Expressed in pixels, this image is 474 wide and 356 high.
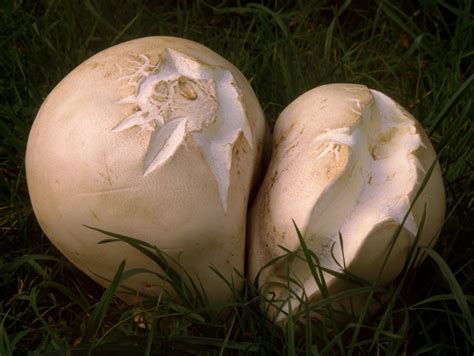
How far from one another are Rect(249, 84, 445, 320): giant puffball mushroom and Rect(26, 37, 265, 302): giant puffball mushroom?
79 millimetres

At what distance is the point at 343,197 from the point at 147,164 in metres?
0.43

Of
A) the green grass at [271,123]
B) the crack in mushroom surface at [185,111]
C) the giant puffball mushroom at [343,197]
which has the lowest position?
the green grass at [271,123]

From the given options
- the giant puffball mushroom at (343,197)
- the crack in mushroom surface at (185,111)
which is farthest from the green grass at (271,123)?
the crack in mushroom surface at (185,111)

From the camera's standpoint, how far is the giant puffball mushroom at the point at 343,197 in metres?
1.65

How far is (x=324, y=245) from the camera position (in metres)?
1.66

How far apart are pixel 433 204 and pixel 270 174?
1.25 feet

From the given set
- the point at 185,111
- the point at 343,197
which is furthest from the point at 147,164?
the point at 343,197

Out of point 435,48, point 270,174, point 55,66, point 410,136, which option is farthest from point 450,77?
point 55,66

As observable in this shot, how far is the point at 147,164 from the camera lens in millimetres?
1595

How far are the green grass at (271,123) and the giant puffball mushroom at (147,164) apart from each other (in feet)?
0.22

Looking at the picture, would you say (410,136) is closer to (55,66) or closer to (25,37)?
(55,66)

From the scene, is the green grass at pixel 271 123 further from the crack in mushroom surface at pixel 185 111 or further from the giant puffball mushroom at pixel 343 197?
the crack in mushroom surface at pixel 185 111

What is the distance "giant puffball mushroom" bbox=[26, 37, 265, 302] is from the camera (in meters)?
1.59

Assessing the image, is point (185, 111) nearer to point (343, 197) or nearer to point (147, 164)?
point (147, 164)
